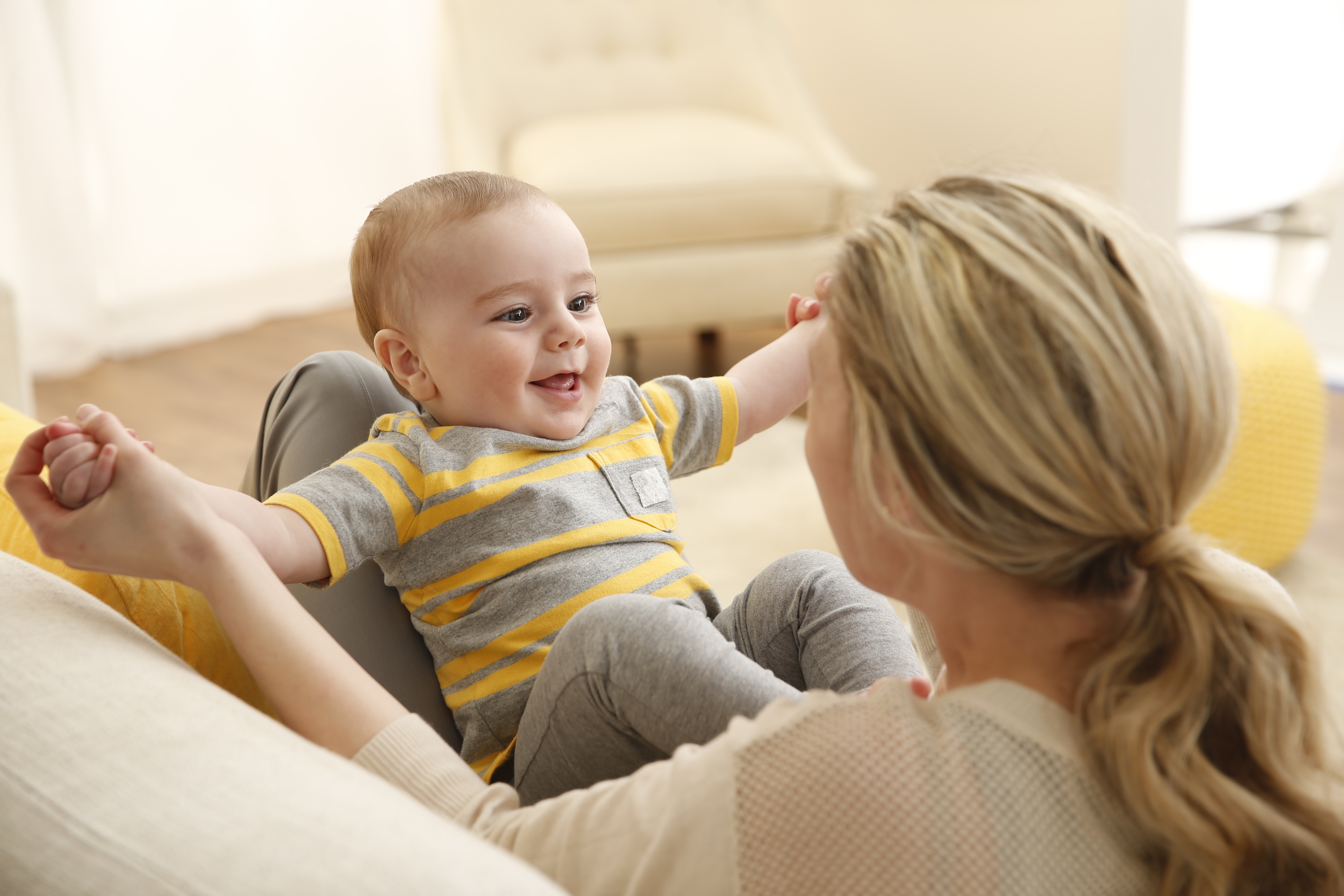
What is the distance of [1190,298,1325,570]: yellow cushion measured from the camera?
188cm

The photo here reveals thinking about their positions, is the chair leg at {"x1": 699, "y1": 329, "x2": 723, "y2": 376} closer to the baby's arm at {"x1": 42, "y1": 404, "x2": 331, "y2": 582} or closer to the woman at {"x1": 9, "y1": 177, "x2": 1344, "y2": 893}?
the baby's arm at {"x1": 42, "y1": 404, "x2": 331, "y2": 582}

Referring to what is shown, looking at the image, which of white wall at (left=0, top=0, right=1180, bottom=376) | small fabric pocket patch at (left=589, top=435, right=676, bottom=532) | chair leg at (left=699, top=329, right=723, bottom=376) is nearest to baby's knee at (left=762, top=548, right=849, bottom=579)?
small fabric pocket patch at (left=589, top=435, right=676, bottom=532)

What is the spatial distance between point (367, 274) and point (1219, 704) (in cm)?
75

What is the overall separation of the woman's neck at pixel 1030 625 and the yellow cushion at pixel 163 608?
1.76ft

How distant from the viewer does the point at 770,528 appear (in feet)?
7.65

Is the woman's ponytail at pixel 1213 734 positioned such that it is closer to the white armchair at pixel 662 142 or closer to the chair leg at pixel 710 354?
the white armchair at pixel 662 142

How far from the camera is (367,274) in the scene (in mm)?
1049

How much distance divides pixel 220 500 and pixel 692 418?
1.47 ft

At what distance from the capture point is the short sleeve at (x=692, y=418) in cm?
112

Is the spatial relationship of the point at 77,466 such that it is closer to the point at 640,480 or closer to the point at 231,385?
the point at 640,480

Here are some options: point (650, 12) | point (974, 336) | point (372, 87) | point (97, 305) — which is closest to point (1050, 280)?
point (974, 336)

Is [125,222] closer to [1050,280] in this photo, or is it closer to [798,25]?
[798,25]

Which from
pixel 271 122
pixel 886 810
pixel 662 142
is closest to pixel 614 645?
pixel 886 810

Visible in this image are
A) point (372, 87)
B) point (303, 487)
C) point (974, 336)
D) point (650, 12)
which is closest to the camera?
point (974, 336)
